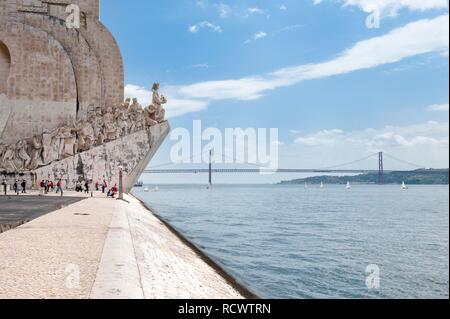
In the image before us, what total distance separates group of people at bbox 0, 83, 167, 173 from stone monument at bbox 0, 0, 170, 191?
35 millimetres

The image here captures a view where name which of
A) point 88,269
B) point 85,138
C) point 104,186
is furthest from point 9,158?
point 88,269

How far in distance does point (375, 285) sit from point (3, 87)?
16196 millimetres

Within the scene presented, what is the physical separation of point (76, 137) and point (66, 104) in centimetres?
196

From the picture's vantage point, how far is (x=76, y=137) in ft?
55.5

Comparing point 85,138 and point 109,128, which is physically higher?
point 109,128

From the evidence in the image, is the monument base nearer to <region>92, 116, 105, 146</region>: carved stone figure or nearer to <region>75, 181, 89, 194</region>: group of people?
<region>75, 181, 89, 194</region>: group of people

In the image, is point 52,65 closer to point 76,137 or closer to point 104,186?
point 76,137

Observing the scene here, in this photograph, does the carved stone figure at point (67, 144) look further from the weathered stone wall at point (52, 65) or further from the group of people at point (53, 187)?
the weathered stone wall at point (52, 65)

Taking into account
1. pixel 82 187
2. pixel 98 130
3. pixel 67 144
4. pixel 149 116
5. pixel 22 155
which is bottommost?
pixel 82 187

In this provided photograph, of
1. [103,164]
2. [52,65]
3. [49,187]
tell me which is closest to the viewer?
[49,187]

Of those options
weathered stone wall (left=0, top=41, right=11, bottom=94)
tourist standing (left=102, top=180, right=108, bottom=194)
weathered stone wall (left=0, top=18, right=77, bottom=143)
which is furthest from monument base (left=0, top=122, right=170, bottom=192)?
weathered stone wall (left=0, top=41, right=11, bottom=94)

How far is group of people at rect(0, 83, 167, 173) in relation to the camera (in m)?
16.6
